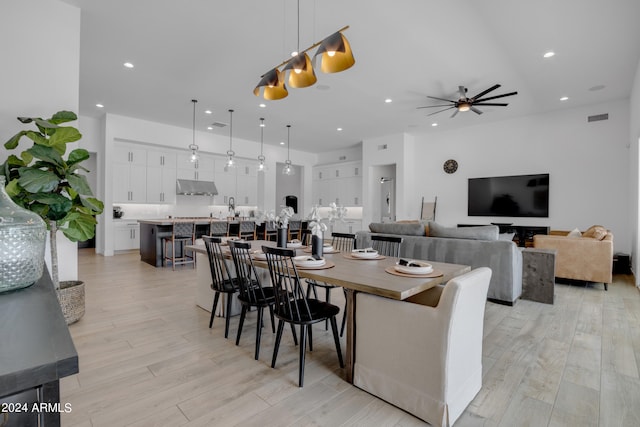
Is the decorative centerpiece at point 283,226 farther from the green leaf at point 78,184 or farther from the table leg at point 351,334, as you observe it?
the green leaf at point 78,184

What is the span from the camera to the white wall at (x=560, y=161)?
20.4 ft

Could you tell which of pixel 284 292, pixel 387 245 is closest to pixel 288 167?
pixel 387 245

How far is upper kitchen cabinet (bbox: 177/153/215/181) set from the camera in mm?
8703

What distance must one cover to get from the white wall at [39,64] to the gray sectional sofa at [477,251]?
13.6 feet

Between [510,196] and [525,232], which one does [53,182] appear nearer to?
[525,232]

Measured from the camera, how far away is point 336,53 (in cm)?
224

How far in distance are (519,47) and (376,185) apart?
563 centimetres

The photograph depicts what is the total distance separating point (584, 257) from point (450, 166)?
14.2ft

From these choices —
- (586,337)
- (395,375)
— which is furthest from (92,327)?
(586,337)

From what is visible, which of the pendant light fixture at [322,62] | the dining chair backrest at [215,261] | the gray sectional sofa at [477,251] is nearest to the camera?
the pendant light fixture at [322,62]

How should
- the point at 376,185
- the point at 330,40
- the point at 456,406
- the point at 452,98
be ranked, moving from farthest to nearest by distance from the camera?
the point at 376,185 → the point at 452,98 → the point at 330,40 → the point at 456,406

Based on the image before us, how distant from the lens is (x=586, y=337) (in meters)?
2.90

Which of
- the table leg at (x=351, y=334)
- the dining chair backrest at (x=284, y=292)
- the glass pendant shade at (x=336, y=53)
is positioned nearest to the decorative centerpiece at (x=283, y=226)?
the dining chair backrest at (x=284, y=292)

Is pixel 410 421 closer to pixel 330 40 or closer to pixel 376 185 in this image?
pixel 330 40
